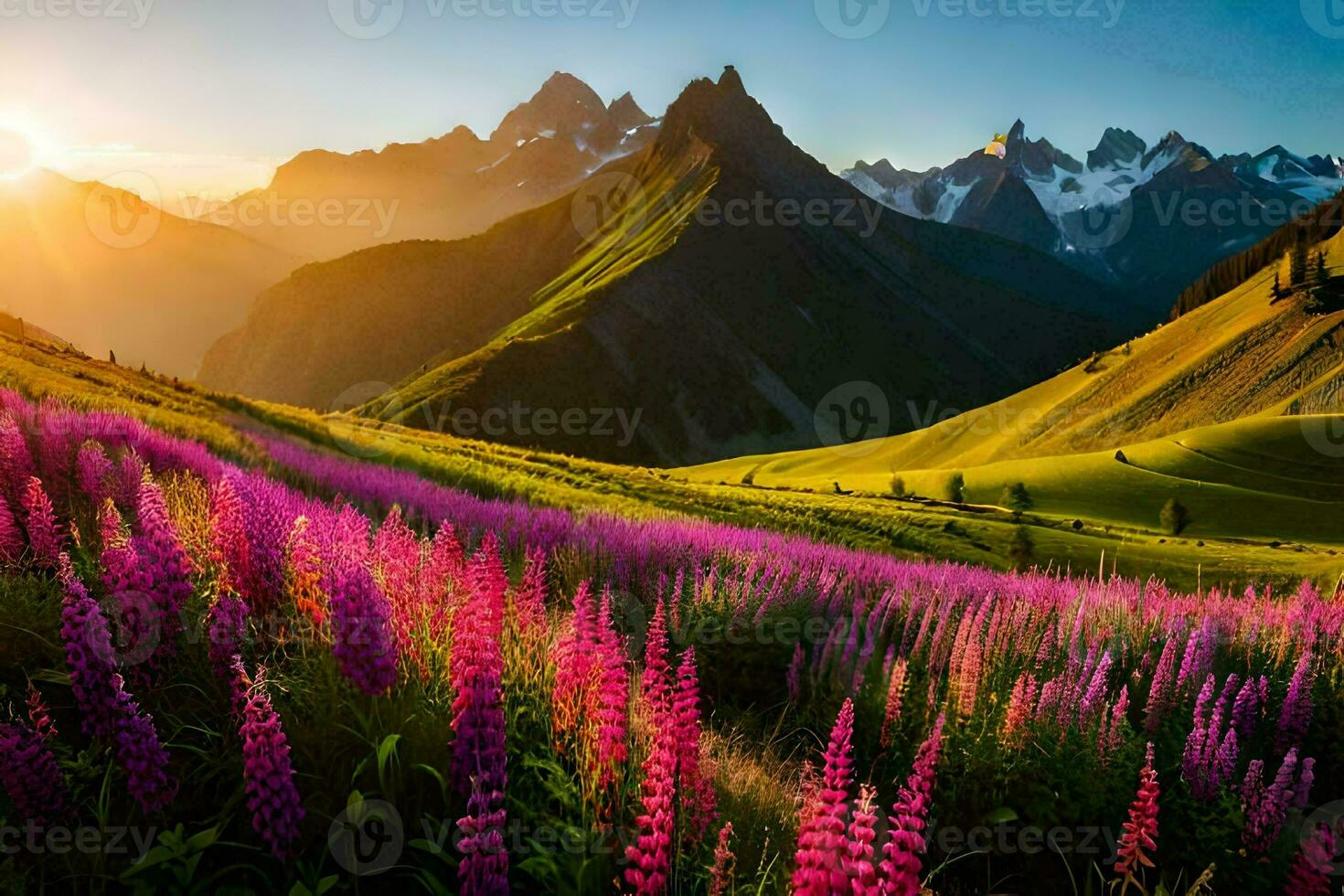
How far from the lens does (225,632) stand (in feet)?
12.9

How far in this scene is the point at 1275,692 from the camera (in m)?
A: 6.79

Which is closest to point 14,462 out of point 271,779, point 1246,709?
point 271,779

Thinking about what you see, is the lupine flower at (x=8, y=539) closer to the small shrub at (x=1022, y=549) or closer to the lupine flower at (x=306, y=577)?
the lupine flower at (x=306, y=577)

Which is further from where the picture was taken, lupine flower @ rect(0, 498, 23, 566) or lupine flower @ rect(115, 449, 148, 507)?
lupine flower @ rect(115, 449, 148, 507)

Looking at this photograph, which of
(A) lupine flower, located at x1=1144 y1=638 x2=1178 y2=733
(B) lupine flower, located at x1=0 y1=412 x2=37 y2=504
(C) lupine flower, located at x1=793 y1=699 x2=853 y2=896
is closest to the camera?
(C) lupine flower, located at x1=793 y1=699 x2=853 y2=896

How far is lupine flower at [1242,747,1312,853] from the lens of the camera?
4.29m

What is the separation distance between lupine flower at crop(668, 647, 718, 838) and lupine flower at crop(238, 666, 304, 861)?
1627mm

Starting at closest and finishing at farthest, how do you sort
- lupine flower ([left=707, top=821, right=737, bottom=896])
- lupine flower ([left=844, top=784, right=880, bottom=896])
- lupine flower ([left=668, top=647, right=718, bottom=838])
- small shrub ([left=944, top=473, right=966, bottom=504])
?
lupine flower ([left=844, top=784, right=880, bottom=896])
lupine flower ([left=707, top=821, right=737, bottom=896])
lupine flower ([left=668, top=647, right=718, bottom=838])
small shrub ([left=944, top=473, right=966, bottom=504])

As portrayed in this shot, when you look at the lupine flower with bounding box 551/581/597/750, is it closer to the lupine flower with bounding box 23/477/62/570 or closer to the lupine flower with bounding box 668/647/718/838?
the lupine flower with bounding box 668/647/718/838

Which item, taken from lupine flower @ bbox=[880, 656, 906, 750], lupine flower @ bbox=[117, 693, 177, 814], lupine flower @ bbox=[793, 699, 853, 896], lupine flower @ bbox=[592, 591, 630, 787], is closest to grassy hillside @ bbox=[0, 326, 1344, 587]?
lupine flower @ bbox=[880, 656, 906, 750]

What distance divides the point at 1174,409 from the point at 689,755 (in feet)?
259

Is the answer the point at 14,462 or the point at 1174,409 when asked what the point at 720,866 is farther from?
the point at 1174,409

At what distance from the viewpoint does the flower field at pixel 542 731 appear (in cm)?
310

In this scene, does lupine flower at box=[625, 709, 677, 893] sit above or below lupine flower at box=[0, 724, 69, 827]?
above
